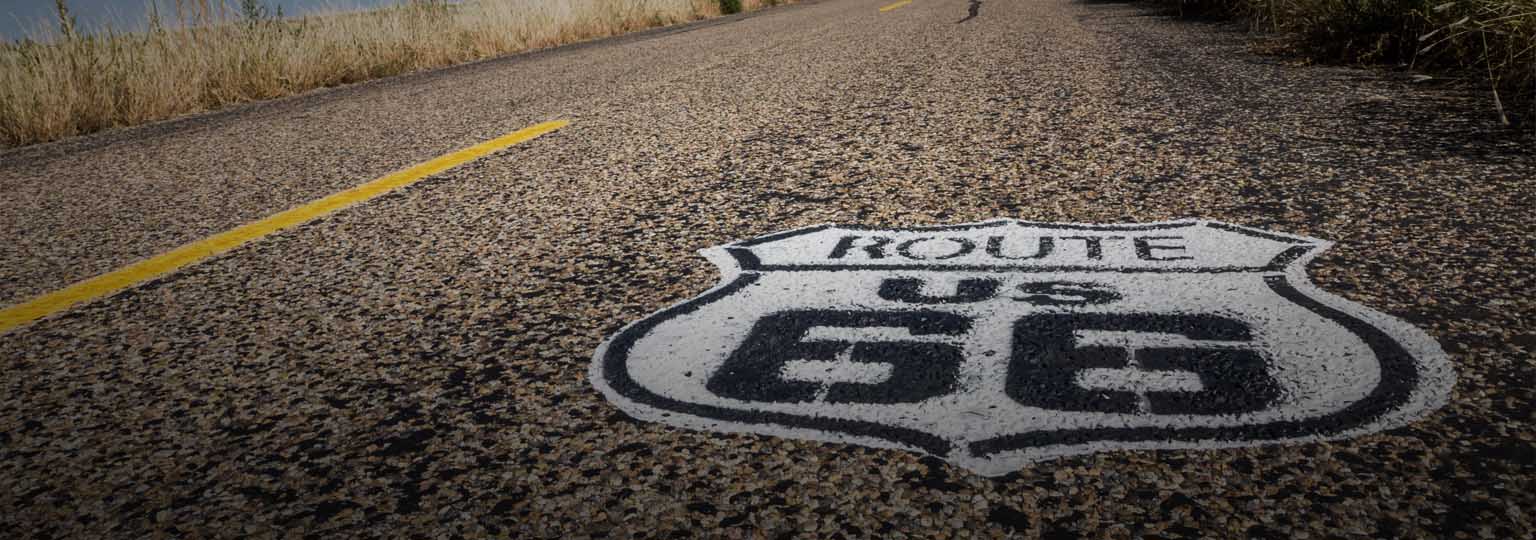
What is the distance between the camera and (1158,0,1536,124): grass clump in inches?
151

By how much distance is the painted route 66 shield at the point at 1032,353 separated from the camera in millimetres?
1440

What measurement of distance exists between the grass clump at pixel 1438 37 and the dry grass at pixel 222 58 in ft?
22.6

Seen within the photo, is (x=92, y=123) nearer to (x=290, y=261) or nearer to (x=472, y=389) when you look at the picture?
(x=290, y=261)

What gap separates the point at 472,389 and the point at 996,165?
2.00 metres

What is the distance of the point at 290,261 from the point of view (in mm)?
2609

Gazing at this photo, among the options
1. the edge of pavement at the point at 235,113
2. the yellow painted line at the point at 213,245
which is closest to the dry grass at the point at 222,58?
the edge of pavement at the point at 235,113

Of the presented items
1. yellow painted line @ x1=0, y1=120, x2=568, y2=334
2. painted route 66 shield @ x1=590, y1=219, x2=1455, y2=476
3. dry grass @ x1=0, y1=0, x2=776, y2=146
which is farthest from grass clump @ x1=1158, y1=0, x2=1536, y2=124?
dry grass @ x1=0, y1=0, x2=776, y2=146

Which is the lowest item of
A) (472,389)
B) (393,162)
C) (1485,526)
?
(1485,526)

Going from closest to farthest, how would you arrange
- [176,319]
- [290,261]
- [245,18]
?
[176,319]
[290,261]
[245,18]

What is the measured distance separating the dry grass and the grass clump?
6877 mm

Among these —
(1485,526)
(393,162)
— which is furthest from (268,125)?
(1485,526)

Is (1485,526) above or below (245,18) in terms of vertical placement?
below

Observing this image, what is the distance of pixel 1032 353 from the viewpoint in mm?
1674

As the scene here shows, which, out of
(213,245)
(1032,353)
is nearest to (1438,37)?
(1032,353)
